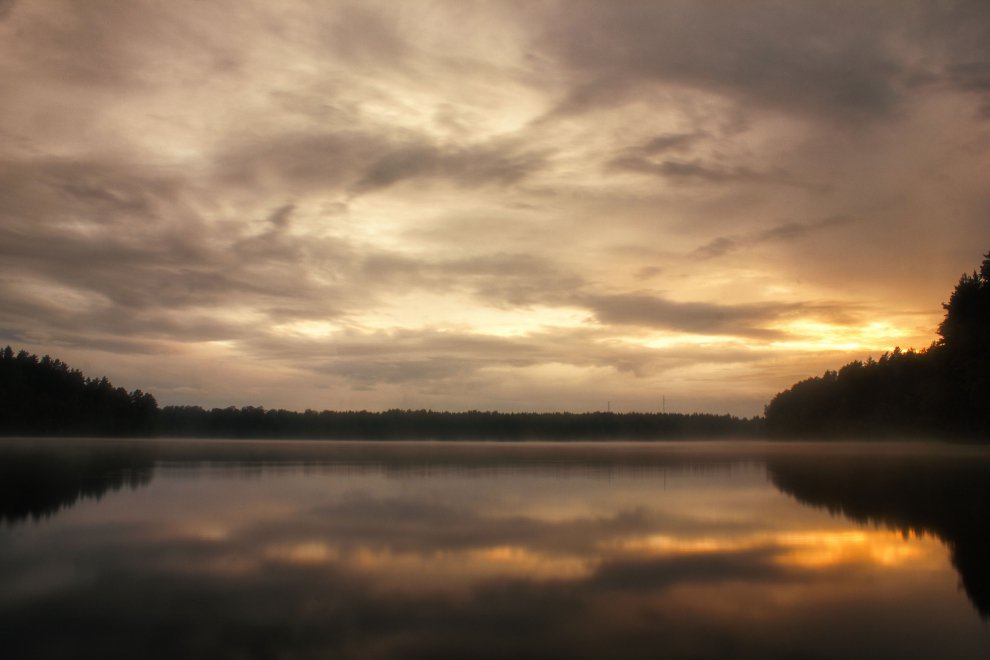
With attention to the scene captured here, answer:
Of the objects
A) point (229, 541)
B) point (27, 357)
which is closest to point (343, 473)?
point (229, 541)

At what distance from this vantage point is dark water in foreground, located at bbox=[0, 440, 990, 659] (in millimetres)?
9836

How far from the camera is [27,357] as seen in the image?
474 feet

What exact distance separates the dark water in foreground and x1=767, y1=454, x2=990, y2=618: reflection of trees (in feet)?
0.52

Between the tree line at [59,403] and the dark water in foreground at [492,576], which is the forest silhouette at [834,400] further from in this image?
the dark water in foreground at [492,576]

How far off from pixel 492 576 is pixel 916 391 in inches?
3602

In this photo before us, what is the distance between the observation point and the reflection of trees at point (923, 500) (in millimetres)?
15297

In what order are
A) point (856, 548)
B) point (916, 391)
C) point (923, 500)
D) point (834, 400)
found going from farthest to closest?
point (834, 400) → point (916, 391) → point (923, 500) → point (856, 548)

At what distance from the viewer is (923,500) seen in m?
25.7

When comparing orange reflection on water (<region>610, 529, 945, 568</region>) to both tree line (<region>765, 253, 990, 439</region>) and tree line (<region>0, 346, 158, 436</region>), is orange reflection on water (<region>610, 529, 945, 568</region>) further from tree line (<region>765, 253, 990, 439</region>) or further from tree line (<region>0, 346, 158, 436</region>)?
tree line (<region>0, 346, 158, 436</region>)

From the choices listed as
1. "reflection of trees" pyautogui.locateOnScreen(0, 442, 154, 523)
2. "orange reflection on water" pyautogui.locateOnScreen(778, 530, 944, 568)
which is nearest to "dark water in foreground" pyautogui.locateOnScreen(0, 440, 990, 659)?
"orange reflection on water" pyautogui.locateOnScreen(778, 530, 944, 568)

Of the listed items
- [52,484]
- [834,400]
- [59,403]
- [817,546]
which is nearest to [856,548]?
[817,546]

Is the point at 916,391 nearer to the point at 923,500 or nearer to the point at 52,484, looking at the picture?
the point at 923,500

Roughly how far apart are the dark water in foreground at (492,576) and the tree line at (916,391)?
125ft

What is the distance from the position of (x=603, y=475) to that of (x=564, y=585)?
89.7 feet
